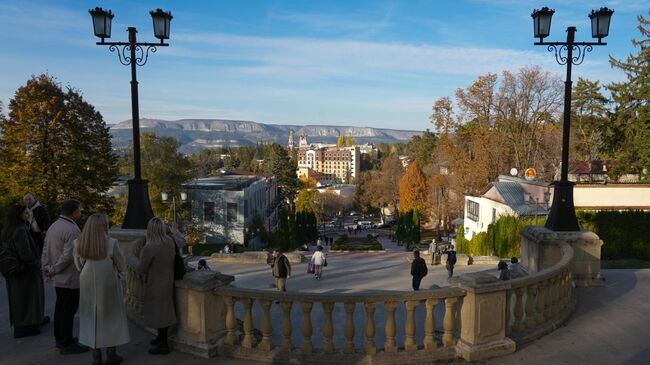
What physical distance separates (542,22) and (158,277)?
9.62 meters

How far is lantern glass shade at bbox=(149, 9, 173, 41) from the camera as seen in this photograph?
10359 millimetres

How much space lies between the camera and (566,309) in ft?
26.1

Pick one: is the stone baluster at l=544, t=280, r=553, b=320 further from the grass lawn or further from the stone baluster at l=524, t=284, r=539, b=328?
the grass lawn

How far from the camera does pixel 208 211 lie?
49875 millimetres

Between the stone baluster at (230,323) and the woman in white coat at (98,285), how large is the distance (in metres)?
1.29

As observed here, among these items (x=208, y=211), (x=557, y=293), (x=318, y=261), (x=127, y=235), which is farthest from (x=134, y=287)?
(x=208, y=211)

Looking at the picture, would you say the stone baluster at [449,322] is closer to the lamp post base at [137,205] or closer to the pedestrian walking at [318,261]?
the lamp post base at [137,205]

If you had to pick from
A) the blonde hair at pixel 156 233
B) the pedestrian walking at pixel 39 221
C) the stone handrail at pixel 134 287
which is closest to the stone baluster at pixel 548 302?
the blonde hair at pixel 156 233

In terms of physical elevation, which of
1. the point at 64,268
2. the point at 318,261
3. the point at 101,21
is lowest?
the point at 318,261

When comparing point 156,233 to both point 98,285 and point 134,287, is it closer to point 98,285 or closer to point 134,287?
point 98,285

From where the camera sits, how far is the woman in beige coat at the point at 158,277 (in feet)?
20.3

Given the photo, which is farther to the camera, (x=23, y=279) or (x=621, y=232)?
(x=621, y=232)

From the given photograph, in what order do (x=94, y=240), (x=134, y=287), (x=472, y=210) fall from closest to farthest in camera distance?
(x=94, y=240) < (x=134, y=287) < (x=472, y=210)

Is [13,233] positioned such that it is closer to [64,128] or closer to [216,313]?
[216,313]
